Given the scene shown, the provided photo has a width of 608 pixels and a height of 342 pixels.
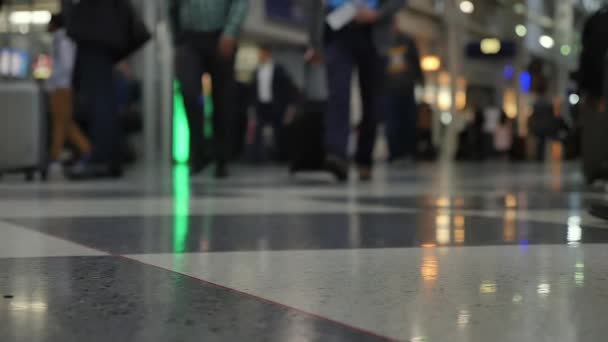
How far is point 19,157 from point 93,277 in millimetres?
5013

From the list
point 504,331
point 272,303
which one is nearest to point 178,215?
point 272,303

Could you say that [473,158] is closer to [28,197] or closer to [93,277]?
[28,197]

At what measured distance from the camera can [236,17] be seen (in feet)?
19.6

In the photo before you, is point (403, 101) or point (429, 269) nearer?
point (429, 269)

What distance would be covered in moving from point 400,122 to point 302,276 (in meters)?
9.48

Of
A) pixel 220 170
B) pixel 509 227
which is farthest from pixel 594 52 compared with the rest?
pixel 220 170

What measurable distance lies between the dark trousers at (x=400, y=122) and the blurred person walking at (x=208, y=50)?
4575 millimetres

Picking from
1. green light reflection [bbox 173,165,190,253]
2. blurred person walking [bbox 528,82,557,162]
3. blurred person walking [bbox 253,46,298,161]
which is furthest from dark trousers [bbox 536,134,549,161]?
green light reflection [bbox 173,165,190,253]

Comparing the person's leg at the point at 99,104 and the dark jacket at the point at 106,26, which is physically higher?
the dark jacket at the point at 106,26

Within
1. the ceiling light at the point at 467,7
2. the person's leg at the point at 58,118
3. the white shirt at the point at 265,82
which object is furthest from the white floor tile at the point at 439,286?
the ceiling light at the point at 467,7

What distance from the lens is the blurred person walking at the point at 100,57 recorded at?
230 inches

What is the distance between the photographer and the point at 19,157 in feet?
20.2

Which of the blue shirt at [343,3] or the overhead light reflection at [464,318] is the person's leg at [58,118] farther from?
the overhead light reflection at [464,318]

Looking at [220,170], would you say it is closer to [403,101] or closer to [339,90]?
[339,90]
